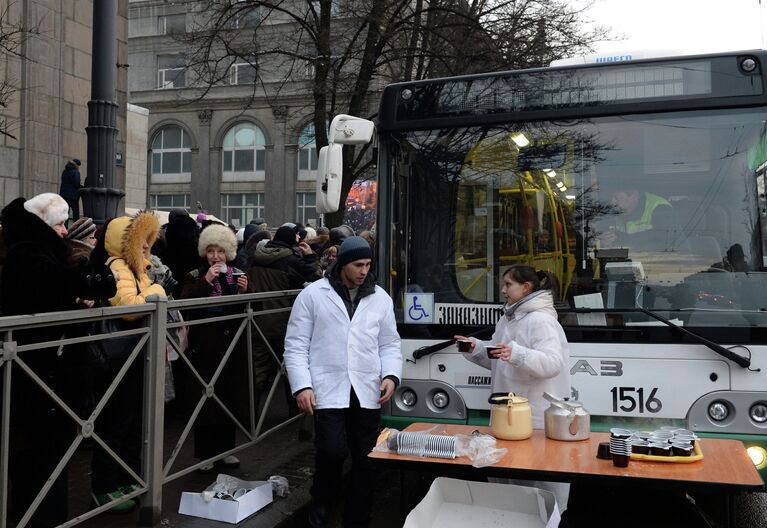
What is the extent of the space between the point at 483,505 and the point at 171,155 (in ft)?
156

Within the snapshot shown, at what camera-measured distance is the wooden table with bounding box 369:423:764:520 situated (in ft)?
9.38

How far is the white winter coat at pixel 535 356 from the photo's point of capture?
388cm

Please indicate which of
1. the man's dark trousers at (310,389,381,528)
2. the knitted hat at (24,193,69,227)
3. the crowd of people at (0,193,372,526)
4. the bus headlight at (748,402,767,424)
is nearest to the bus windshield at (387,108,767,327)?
the bus headlight at (748,402,767,424)

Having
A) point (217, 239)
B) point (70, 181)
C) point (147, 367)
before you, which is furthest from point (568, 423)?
point (70, 181)

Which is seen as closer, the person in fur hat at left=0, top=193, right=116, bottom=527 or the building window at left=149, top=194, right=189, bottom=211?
the person in fur hat at left=0, top=193, right=116, bottom=527

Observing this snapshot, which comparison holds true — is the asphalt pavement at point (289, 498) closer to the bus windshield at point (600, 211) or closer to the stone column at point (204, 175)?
the bus windshield at point (600, 211)

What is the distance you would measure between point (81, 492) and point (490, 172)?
3.43 metres

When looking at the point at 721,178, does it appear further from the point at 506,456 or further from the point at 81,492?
the point at 81,492

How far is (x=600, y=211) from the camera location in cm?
457

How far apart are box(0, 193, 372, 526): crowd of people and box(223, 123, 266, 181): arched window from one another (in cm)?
3961

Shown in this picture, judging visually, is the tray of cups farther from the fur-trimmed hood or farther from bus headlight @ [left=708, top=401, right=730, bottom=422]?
the fur-trimmed hood

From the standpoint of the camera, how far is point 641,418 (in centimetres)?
432

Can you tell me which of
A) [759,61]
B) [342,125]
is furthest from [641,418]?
[342,125]

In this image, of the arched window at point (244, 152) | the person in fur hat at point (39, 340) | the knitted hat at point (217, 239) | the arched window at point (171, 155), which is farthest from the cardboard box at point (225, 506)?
the arched window at point (171, 155)
